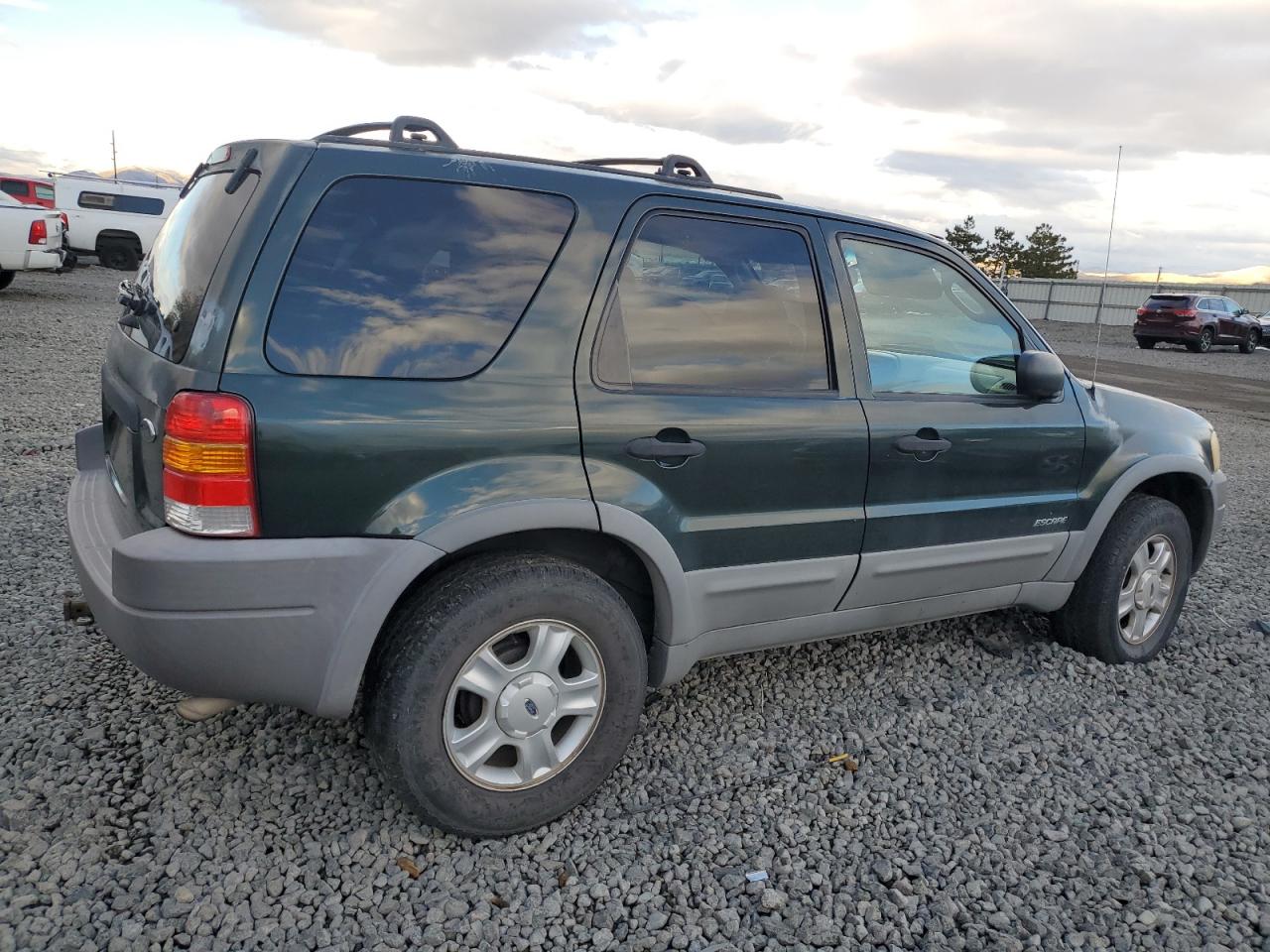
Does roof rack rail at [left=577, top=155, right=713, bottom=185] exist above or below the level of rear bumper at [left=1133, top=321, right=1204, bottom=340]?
above

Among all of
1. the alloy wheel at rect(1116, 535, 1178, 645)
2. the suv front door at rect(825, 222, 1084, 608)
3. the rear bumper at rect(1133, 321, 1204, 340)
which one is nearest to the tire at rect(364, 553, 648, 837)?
the suv front door at rect(825, 222, 1084, 608)

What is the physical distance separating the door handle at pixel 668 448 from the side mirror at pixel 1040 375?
4.41ft

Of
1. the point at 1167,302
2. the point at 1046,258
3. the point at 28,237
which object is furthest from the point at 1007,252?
the point at 28,237

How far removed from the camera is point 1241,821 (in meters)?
3.02

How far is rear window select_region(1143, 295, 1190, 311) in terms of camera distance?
25062 mm

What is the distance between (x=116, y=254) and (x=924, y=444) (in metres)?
24.9

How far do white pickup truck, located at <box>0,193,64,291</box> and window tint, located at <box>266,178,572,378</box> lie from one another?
562 inches

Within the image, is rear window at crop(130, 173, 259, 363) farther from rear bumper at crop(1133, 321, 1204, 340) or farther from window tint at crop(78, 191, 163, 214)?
rear bumper at crop(1133, 321, 1204, 340)

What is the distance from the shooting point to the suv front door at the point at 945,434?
327cm

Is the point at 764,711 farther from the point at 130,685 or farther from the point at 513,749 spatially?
the point at 130,685

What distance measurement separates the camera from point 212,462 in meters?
2.28

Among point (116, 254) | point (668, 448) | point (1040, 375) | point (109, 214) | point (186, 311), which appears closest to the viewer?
point (186, 311)

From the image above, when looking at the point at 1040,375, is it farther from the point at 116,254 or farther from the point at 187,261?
the point at 116,254

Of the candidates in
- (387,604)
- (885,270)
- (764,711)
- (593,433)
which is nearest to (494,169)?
(593,433)
